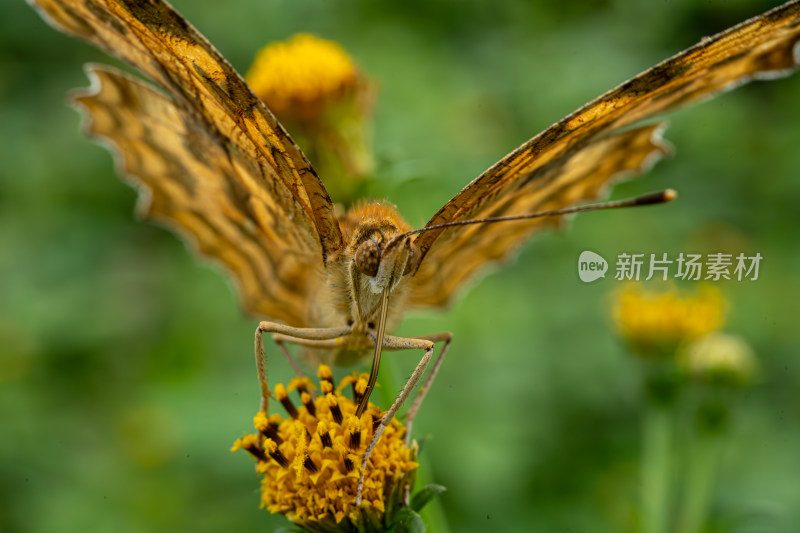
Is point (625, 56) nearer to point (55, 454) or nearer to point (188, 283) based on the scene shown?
point (188, 283)

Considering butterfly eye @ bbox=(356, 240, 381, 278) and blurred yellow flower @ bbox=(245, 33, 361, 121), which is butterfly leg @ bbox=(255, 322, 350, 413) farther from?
blurred yellow flower @ bbox=(245, 33, 361, 121)

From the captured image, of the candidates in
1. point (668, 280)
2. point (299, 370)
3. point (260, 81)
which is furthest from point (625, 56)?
point (299, 370)

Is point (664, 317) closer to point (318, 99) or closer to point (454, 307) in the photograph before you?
point (454, 307)

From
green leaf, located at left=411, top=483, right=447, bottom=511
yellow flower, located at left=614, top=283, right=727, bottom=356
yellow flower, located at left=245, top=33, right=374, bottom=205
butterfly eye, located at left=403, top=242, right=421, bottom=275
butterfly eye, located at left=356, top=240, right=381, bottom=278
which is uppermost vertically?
yellow flower, located at left=245, top=33, right=374, bottom=205

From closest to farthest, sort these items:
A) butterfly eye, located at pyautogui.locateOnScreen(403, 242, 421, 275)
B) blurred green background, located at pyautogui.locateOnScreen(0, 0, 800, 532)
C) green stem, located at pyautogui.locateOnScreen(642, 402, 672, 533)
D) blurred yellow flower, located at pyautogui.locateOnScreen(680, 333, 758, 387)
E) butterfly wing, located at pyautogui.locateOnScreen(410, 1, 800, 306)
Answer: butterfly wing, located at pyautogui.locateOnScreen(410, 1, 800, 306) → butterfly eye, located at pyautogui.locateOnScreen(403, 242, 421, 275) → green stem, located at pyautogui.locateOnScreen(642, 402, 672, 533) → blurred yellow flower, located at pyautogui.locateOnScreen(680, 333, 758, 387) → blurred green background, located at pyautogui.locateOnScreen(0, 0, 800, 532)

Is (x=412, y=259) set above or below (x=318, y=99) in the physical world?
below

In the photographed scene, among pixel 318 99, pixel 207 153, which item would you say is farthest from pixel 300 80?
pixel 207 153

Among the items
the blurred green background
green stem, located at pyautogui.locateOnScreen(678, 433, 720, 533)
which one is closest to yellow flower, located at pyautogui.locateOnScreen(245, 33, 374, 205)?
the blurred green background
